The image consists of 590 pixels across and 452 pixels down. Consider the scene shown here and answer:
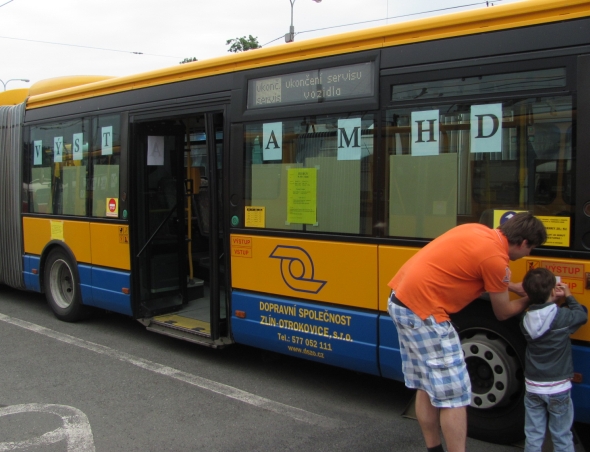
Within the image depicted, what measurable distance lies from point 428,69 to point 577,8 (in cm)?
99

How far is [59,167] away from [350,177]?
460cm

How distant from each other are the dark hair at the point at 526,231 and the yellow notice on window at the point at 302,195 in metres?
1.83

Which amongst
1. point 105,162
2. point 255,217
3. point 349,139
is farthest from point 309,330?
point 105,162

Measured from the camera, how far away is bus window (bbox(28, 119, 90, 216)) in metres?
7.11

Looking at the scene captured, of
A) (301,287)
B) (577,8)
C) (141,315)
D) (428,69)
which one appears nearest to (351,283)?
(301,287)

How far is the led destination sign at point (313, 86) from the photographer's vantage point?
4.44m

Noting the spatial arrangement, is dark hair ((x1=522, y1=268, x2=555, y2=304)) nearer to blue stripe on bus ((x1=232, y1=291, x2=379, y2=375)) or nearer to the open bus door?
blue stripe on bus ((x1=232, y1=291, x2=379, y2=375))

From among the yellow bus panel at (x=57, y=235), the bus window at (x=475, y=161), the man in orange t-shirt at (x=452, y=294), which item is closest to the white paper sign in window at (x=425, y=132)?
the bus window at (x=475, y=161)

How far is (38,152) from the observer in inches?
309

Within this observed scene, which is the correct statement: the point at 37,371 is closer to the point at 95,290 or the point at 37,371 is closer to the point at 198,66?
the point at 95,290

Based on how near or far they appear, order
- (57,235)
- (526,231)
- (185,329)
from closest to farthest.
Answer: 1. (526,231)
2. (185,329)
3. (57,235)

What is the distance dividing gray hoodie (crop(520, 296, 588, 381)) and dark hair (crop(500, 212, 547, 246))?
453 mm

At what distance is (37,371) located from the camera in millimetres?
5465

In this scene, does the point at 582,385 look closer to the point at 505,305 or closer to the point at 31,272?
the point at 505,305
